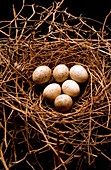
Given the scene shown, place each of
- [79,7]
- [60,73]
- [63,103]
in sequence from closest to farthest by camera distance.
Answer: [63,103] < [60,73] < [79,7]

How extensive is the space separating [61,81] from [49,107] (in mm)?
160

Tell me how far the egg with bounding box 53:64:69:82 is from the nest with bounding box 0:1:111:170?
69mm

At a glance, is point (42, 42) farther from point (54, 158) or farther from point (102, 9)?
point (54, 158)

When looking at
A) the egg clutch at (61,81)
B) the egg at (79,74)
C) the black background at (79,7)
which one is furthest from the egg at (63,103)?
the black background at (79,7)

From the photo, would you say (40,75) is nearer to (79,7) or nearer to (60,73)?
(60,73)

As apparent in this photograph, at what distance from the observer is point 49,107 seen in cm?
101

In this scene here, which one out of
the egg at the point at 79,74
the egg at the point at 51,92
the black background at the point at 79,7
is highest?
the black background at the point at 79,7

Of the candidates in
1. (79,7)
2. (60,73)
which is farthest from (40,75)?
(79,7)

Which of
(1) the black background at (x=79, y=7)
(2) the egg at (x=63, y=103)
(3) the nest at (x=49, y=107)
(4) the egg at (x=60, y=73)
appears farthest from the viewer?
(1) the black background at (x=79, y=7)

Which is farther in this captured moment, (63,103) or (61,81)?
(61,81)

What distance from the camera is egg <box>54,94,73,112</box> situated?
0.94 m

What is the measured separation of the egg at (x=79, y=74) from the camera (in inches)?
40.7

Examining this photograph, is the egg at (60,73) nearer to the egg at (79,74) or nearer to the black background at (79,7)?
the egg at (79,74)

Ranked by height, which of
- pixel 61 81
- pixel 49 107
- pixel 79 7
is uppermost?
pixel 79 7
